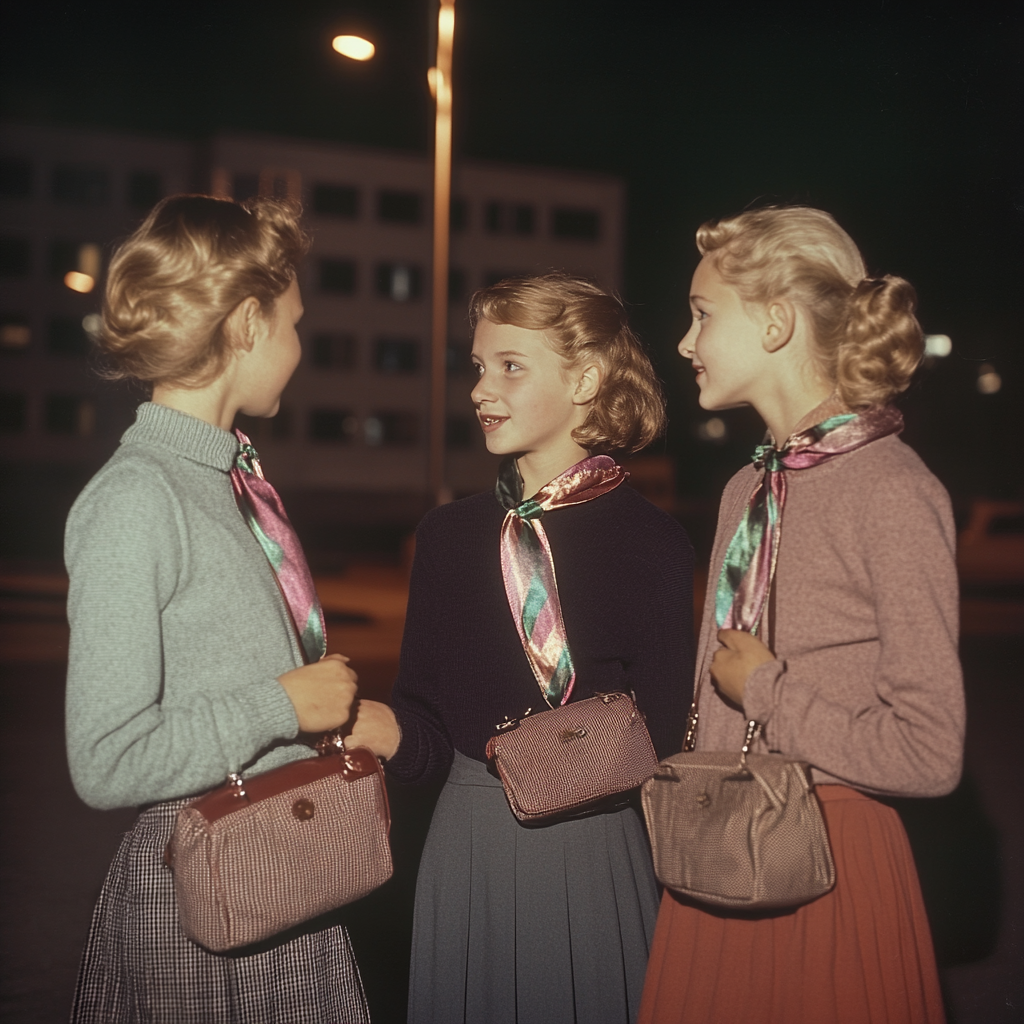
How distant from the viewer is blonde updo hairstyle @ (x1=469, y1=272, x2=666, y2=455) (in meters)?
2.88

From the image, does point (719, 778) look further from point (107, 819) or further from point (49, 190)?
point (49, 190)

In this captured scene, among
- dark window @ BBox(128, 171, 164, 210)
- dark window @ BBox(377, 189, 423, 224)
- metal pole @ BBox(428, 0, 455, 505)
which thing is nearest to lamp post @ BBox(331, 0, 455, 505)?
metal pole @ BBox(428, 0, 455, 505)

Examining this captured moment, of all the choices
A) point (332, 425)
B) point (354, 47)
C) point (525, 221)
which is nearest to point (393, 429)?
point (332, 425)

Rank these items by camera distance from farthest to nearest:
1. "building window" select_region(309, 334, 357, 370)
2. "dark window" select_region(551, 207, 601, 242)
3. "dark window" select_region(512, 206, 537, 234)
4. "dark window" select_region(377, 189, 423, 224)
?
"dark window" select_region(551, 207, 601, 242)
"dark window" select_region(512, 206, 537, 234)
"dark window" select_region(377, 189, 423, 224)
"building window" select_region(309, 334, 357, 370)

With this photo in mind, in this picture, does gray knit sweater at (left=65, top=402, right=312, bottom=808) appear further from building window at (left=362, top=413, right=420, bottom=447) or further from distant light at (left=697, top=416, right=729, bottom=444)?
distant light at (left=697, top=416, right=729, bottom=444)

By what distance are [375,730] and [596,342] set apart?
1.19m

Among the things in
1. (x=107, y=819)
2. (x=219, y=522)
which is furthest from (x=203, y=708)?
(x=107, y=819)

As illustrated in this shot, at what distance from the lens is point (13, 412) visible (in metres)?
49.1

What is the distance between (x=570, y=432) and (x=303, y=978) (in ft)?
5.02

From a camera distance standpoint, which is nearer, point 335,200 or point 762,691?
point 762,691

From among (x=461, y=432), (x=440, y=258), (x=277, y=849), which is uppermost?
(x=461, y=432)

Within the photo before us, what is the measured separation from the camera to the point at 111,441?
50500 millimetres

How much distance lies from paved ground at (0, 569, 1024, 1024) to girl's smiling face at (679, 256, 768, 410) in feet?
3.51

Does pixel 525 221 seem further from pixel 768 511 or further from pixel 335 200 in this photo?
pixel 768 511
